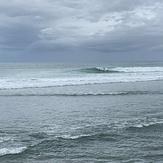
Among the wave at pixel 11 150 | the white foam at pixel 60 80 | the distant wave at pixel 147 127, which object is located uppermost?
the white foam at pixel 60 80

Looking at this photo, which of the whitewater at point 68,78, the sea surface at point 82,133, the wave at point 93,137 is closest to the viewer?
the sea surface at point 82,133

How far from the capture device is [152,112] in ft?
49.2

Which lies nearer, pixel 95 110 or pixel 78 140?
pixel 78 140

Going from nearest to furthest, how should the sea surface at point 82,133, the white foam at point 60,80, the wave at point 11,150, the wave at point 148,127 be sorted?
the sea surface at point 82,133 < the wave at point 11,150 < the wave at point 148,127 < the white foam at point 60,80

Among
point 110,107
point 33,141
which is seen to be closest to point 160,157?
point 33,141

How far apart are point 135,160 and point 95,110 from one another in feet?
26.0

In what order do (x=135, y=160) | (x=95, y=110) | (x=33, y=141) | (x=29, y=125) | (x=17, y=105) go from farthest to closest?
1. (x=17, y=105)
2. (x=95, y=110)
3. (x=29, y=125)
4. (x=33, y=141)
5. (x=135, y=160)

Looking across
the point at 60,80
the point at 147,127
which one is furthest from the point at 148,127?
the point at 60,80

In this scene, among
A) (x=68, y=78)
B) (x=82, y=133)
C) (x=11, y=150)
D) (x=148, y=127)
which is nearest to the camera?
(x=11, y=150)

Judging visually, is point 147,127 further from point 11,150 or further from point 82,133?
point 11,150

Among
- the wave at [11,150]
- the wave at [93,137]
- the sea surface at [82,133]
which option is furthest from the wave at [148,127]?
the wave at [11,150]

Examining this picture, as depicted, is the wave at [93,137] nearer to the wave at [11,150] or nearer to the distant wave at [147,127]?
the distant wave at [147,127]

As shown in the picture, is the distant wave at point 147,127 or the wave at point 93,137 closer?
the wave at point 93,137

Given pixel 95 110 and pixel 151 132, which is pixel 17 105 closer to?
pixel 95 110
